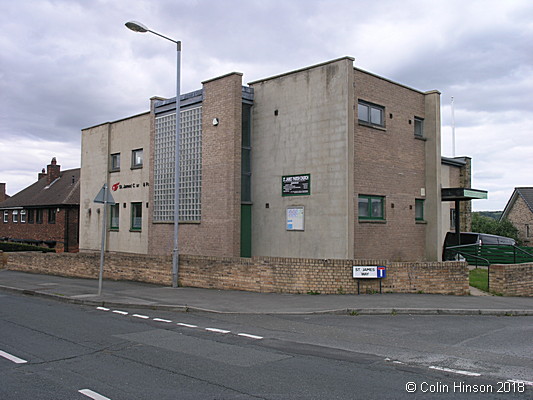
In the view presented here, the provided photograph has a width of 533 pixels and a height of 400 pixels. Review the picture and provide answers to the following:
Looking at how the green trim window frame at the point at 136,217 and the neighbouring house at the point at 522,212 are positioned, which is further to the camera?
the neighbouring house at the point at 522,212

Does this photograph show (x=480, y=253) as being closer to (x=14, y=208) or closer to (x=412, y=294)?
(x=412, y=294)

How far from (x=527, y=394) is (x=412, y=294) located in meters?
8.66

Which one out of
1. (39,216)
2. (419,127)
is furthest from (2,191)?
(419,127)

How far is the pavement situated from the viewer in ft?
40.4

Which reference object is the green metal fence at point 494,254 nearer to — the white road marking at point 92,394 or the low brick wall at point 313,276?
the low brick wall at point 313,276

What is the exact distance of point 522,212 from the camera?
50625 millimetres

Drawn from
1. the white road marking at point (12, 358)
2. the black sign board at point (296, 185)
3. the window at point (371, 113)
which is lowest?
the white road marking at point (12, 358)

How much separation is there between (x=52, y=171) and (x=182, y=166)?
29.1m

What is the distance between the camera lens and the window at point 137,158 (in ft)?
84.0

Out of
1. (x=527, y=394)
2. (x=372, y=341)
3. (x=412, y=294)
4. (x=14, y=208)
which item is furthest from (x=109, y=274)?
(x=14, y=208)

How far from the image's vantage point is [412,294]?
14.6 metres

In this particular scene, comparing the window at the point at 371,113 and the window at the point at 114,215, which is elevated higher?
the window at the point at 371,113

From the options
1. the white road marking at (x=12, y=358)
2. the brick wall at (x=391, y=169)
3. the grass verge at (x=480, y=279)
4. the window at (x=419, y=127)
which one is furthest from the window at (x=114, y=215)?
the white road marking at (x=12, y=358)

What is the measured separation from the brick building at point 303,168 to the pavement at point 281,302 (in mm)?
3853
